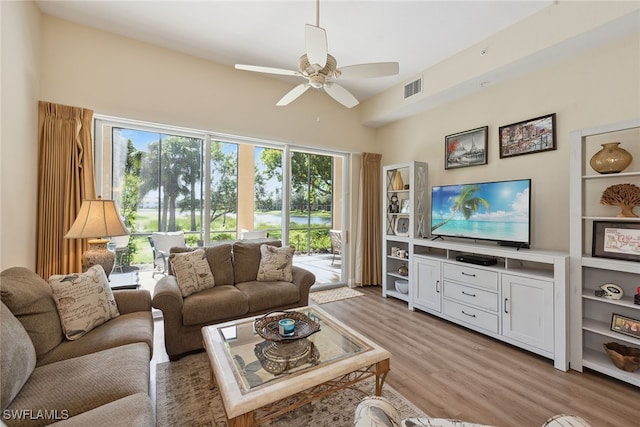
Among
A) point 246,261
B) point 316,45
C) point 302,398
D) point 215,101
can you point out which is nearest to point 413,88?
point 316,45

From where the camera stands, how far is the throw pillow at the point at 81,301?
67.9 inches

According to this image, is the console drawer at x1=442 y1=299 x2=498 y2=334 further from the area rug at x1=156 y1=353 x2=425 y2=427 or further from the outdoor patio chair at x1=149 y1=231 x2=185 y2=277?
the outdoor patio chair at x1=149 y1=231 x2=185 y2=277

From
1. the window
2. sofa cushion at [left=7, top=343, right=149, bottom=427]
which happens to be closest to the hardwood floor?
sofa cushion at [left=7, top=343, right=149, bottom=427]

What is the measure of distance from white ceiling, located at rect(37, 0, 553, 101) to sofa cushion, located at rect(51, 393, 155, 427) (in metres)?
Answer: 2.99

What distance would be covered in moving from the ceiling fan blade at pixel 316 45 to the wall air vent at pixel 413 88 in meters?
2.23

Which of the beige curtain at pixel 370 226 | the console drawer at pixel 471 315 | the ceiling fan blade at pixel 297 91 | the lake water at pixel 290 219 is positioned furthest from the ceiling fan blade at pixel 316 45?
the beige curtain at pixel 370 226

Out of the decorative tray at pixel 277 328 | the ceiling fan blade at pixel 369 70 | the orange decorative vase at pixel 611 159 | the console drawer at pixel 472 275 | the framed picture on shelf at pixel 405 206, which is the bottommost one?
the decorative tray at pixel 277 328

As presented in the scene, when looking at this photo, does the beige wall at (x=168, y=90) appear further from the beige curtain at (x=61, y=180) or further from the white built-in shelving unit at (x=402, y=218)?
the white built-in shelving unit at (x=402, y=218)

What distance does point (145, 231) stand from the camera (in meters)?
3.26

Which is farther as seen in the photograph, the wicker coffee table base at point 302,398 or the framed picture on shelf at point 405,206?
the framed picture on shelf at point 405,206

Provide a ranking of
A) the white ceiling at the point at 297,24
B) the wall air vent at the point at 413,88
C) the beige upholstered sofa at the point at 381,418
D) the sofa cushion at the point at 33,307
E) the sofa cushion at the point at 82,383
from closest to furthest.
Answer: the beige upholstered sofa at the point at 381,418, the sofa cushion at the point at 82,383, the sofa cushion at the point at 33,307, the white ceiling at the point at 297,24, the wall air vent at the point at 413,88

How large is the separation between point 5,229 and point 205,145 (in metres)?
2.01

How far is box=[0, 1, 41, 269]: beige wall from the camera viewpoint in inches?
76.5

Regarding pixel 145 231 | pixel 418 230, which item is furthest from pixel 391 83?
pixel 145 231
